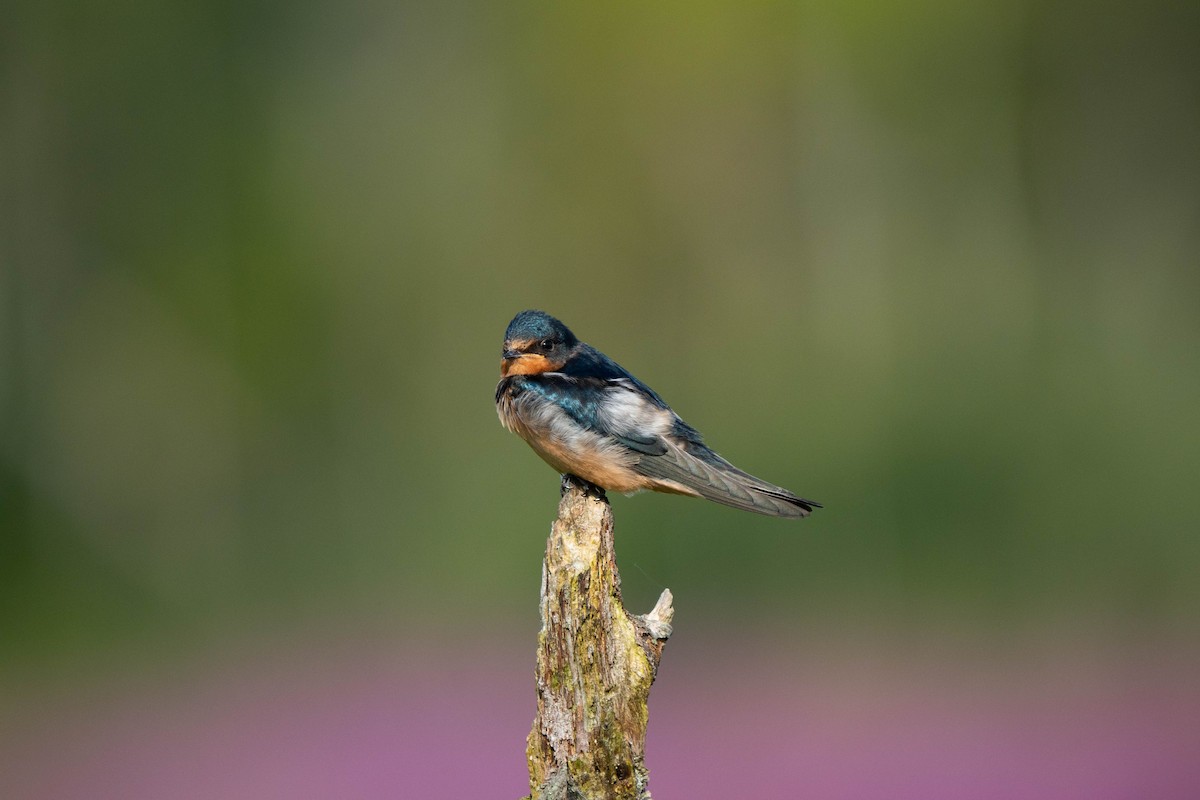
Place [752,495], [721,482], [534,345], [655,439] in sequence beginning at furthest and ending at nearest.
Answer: [534,345] → [655,439] → [721,482] → [752,495]

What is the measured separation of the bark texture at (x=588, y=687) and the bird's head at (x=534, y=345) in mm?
1274

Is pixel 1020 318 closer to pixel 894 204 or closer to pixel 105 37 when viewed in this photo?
pixel 894 204

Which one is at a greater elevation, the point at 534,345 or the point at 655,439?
the point at 534,345

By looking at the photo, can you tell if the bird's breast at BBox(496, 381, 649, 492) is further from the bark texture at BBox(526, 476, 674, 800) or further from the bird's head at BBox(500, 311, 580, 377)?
the bark texture at BBox(526, 476, 674, 800)

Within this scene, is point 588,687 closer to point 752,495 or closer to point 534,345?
point 752,495

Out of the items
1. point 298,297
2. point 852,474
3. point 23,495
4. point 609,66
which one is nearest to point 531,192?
point 609,66

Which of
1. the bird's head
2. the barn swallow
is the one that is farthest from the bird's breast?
the bird's head

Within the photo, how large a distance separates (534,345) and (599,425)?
0.35 meters

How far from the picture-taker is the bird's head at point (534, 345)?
3.38 metres

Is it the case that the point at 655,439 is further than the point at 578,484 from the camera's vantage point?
Yes

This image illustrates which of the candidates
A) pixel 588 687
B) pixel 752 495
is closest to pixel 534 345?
pixel 752 495

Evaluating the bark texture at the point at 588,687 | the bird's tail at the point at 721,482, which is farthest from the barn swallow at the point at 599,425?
the bark texture at the point at 588,687

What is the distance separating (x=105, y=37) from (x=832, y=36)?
521cm

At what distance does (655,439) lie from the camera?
3.22 meters
